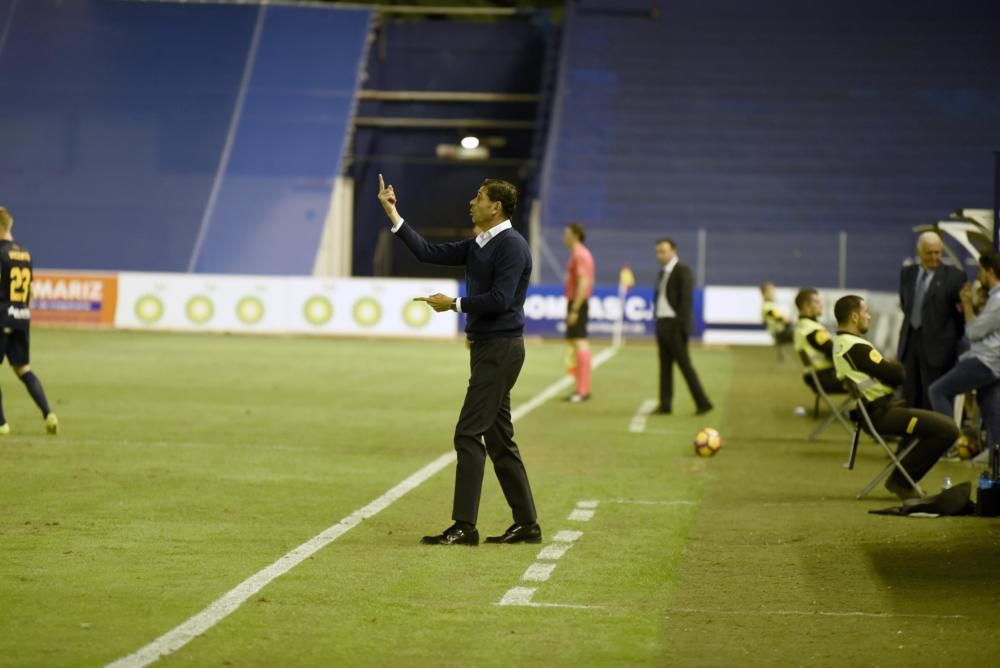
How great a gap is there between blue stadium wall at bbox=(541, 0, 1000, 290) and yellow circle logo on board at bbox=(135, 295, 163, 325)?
8632 millimetres

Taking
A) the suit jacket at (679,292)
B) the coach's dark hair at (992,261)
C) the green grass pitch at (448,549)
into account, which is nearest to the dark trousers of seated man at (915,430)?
the green grass pitch at (448,549)

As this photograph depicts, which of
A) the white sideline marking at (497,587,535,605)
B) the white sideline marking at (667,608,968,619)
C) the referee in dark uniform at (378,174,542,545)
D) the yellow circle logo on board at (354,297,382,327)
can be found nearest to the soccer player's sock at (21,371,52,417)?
the referee in dark uniform at (378,174,542,545)

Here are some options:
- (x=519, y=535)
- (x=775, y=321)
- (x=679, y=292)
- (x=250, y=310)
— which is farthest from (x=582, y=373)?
(x=250, y=310)

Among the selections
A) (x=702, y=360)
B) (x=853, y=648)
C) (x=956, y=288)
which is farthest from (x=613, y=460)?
(x=702, y=360)

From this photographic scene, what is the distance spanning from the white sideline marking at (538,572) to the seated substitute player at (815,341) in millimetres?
8348

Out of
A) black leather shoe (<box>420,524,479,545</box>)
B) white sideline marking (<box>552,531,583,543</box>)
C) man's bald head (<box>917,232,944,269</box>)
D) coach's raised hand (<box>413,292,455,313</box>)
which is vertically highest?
coach's raised hand (<box>413,292,455,313</box>)

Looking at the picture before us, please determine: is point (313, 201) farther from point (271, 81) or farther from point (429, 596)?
point (429, 596)

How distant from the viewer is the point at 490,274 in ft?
32.3

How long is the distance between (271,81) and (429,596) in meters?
35.4

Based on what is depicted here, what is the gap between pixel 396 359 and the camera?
90.7 feet

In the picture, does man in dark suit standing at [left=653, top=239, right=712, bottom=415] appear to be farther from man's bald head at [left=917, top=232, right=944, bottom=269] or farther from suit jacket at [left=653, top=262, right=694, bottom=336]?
man's bald head at [left=917, top=232, right=944, bottom=269]

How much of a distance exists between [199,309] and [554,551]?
25753mm

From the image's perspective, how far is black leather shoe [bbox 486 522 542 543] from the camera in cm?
1004

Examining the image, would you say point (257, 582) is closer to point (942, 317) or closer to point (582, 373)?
point (942, 317)
